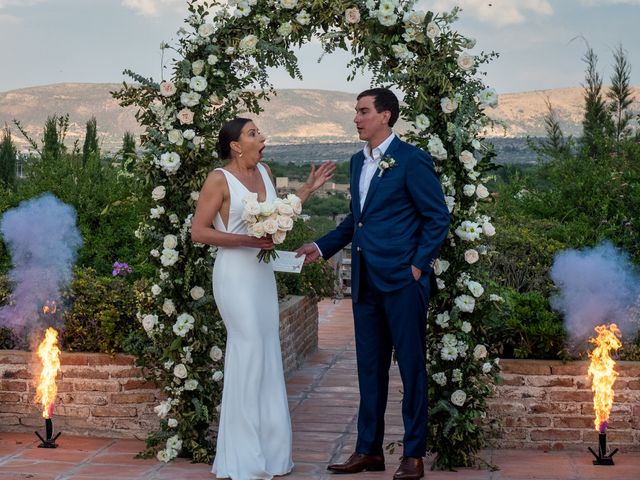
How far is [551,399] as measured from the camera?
6.80m

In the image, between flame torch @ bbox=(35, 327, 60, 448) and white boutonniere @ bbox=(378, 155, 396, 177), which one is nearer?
white boutonniere @ bbox=(378, 155, 396, 177)

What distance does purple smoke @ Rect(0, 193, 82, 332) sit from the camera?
23.9 ft

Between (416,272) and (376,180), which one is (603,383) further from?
(376,180)

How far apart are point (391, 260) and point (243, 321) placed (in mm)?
924

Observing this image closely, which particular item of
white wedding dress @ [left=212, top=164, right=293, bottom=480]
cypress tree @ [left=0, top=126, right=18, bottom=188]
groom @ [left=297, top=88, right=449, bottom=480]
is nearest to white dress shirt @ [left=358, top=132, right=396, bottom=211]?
groom @ [left=297, top=88, right=449, bottom=480]

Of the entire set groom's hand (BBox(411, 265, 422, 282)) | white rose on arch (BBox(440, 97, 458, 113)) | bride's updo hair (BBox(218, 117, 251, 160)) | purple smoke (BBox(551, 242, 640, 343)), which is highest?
white rose on arch (BBox(440, 97, 458, 113))

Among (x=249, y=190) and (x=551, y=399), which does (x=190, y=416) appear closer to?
(x=249, y=190)

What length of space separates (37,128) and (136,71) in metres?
82.3

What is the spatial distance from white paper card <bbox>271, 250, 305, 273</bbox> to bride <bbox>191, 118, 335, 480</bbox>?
8 centimetres

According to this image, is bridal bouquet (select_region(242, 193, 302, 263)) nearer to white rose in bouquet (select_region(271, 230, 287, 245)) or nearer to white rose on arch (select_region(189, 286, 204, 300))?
white rose in bouquet (select_region(271, 230, 287, 245))

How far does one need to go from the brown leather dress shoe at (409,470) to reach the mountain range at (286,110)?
7268 cm

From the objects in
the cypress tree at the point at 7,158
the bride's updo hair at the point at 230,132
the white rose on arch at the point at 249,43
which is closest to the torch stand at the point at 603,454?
the bride's updo hair at the point at 230,132

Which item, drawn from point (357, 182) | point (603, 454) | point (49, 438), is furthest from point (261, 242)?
point (603, 454)

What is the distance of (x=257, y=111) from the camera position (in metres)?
7.01
